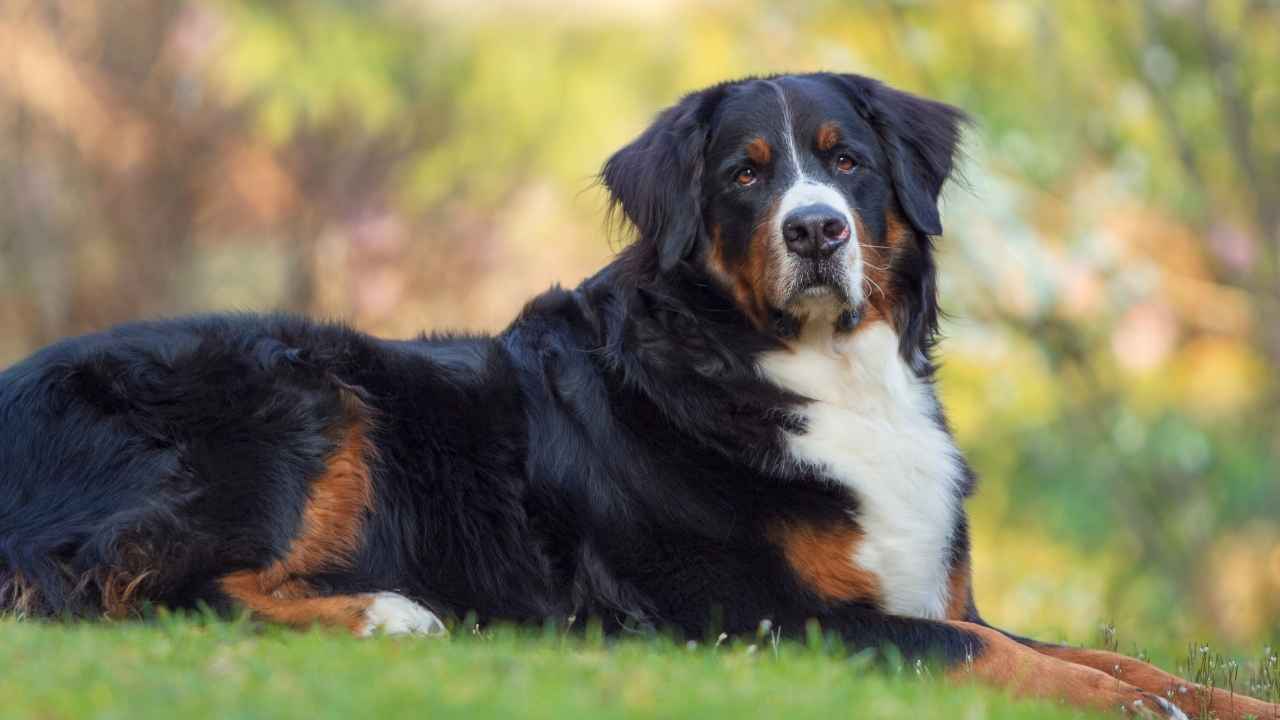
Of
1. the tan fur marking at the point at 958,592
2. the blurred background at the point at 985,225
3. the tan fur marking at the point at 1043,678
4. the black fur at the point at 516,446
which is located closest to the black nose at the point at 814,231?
the black fur at the point at 516,446

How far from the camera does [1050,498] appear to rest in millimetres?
12633

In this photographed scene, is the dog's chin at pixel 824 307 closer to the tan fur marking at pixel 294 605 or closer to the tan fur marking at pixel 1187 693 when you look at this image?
the tan fur marking at pixel 1187 693

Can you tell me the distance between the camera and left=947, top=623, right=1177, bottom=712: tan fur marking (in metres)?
4.25

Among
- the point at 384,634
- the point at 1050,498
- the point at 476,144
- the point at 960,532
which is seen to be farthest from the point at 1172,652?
the point at 476,144

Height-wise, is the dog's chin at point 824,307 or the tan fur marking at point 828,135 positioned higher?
the tan fur marking at point 828,135

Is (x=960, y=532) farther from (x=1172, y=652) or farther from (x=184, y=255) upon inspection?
(x=184, y=255)

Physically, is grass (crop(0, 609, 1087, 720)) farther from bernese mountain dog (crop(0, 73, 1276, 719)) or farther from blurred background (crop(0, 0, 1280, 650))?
blurred background (crop(0, 0, 1280, 650))

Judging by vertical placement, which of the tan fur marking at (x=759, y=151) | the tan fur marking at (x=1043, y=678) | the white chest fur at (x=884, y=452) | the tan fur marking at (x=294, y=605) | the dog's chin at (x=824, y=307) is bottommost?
the tan fur marking at (x=294, y=605)

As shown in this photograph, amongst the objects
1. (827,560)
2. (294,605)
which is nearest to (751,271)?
(827,560)

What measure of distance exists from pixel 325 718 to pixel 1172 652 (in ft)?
16.4

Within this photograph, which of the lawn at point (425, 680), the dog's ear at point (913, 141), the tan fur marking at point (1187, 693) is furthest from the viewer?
the dog's ear at point (913, 141)

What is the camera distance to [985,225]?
36.9 feet

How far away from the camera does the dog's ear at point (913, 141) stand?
5.19 m

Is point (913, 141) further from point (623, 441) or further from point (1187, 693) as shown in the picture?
point (1187, 693)
